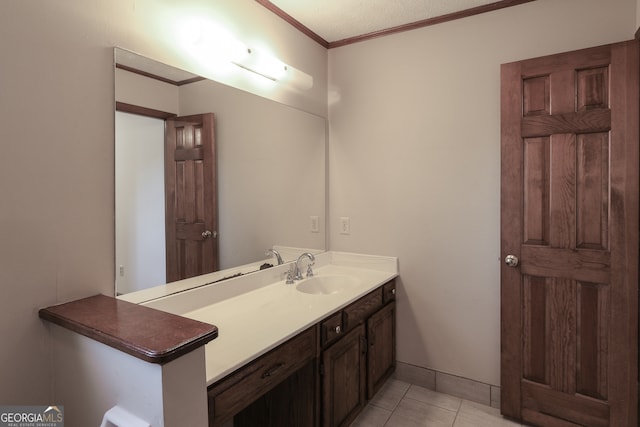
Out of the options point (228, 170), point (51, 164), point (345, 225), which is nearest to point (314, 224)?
point (345, 225)

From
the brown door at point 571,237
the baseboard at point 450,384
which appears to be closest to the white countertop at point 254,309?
the baseboard at point 450,384

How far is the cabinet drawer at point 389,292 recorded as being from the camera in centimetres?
226

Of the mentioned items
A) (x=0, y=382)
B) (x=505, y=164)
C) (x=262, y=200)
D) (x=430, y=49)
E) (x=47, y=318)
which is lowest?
(x=0, y=382)

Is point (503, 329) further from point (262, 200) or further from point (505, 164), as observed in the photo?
point (262, 200)

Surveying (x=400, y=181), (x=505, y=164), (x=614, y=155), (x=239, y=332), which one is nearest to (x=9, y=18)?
(x=239, y=332)

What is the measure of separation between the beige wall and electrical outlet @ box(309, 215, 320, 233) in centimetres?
142

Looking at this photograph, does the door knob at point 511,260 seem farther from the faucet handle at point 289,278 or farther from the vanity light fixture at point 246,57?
the vanity light fixture at point 246,57

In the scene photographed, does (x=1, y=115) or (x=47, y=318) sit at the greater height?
(x=1, y=115)

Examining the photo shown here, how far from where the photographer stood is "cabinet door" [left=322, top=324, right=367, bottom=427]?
1661mm

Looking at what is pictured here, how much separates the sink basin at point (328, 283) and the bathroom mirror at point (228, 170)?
0.74 ft

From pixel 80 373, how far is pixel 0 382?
0.77ft

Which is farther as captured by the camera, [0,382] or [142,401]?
[0,382]

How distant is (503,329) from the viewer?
79.1 inches

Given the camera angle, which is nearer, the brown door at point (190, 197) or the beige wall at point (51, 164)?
the beige wall at point (51, 164)
